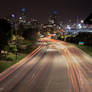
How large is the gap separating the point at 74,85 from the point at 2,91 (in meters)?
5.78

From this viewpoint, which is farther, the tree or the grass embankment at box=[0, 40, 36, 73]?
the tree

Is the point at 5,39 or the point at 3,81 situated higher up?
the point at 5,39

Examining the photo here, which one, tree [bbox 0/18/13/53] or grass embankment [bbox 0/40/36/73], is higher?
tree [bbox 0/18/13/53]

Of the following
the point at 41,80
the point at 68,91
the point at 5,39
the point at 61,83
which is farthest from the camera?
the point at 5,39

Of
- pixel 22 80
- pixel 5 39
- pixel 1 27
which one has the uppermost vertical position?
pixel 1 27

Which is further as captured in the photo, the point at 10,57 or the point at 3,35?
the point at 10,57

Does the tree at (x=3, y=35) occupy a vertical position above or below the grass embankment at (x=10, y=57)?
above

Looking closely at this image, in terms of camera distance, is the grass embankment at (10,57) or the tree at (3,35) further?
the tree at (3,35)

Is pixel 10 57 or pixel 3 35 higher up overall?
pixel 3 35

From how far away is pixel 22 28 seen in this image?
207 ft

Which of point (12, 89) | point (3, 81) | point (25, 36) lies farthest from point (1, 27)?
point (25, 36)

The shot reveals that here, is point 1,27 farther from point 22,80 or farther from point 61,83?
point 61,83

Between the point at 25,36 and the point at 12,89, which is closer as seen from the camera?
the point at 12,89

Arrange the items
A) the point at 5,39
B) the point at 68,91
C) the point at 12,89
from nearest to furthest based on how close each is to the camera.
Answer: the point at 68,91 → the point at 12,89 → the point at 5,39
